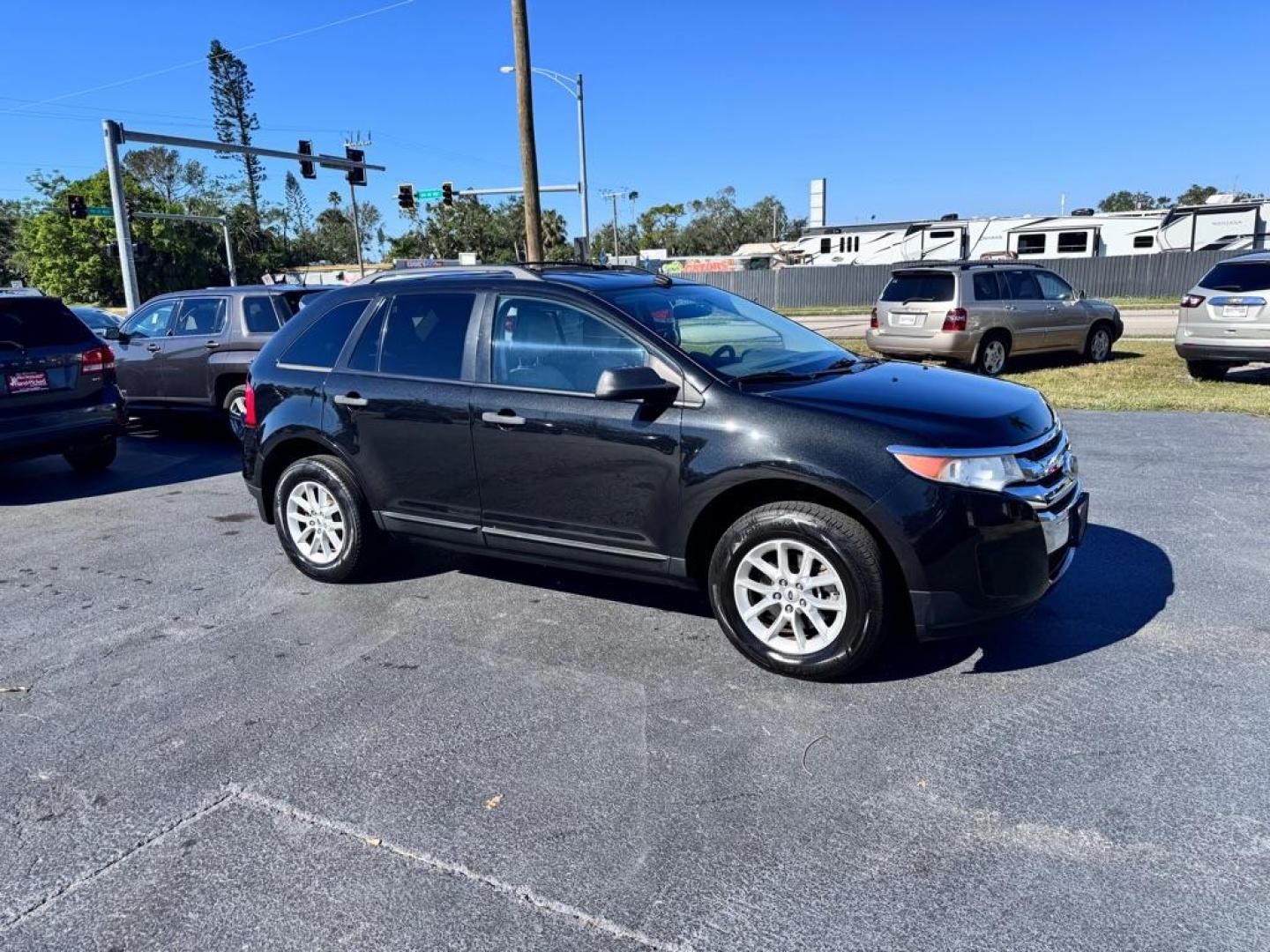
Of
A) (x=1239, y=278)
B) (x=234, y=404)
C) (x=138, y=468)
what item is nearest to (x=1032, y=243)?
(x=1239, y=278)

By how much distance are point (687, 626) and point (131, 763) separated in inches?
98.2

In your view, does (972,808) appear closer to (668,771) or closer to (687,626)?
(668,771)

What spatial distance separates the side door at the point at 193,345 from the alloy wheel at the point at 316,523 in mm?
5287

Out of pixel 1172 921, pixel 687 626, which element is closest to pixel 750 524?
pixel 687 626

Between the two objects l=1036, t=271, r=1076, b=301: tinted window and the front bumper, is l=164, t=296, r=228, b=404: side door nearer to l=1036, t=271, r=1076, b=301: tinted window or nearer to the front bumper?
the front bumper

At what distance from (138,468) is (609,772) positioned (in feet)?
25.9

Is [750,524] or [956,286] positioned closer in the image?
[750,524]

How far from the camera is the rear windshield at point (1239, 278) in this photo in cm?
1133

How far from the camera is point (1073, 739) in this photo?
11.3 feet

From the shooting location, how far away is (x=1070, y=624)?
4480mm

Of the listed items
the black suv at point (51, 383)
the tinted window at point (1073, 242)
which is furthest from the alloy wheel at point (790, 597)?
the tinted window at point (1073, 242)

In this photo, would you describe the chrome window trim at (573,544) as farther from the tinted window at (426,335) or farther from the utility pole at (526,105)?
the utility pole at (526,105)

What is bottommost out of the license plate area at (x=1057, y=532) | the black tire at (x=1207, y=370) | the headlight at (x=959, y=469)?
the black tire at (x=1207, y=370)

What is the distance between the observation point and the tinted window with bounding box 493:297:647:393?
443cm
